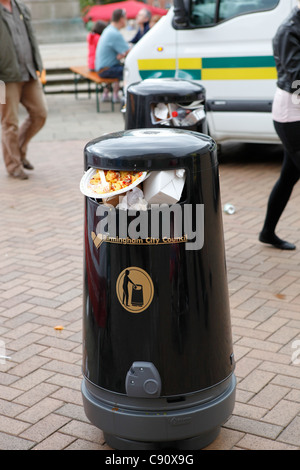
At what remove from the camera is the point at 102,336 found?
2.77 m

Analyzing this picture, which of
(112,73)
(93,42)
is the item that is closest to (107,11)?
(93,42)

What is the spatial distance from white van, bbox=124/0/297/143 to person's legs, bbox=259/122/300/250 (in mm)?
2633

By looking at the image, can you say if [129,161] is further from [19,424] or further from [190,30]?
[190,30]

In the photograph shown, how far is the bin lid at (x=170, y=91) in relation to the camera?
4.75 meters

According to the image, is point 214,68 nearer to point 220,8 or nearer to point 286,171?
point 220,8

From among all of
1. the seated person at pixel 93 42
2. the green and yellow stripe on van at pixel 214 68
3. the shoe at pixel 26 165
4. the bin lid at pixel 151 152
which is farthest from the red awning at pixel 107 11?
the bin lid at pixel 151 152

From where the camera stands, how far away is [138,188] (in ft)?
8.69

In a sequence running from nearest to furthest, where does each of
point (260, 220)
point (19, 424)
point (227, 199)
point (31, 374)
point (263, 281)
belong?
point (19, 424), point (31, 374), point (263, 281), point (260, 220), point (227, 199)

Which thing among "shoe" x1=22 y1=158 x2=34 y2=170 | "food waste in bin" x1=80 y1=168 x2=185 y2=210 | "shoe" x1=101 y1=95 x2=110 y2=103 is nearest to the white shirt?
"food waste in bin" x1=80 y1=168 x2=185 y2=210

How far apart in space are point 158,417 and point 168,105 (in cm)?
265

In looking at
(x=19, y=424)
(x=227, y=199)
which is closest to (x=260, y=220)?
(x=227, y=199)

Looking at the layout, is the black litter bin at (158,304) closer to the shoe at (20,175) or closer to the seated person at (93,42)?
the shoe at (20,175)

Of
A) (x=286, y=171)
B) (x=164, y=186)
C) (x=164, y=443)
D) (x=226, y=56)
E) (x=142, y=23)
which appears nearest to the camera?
(x=164, y=186)
